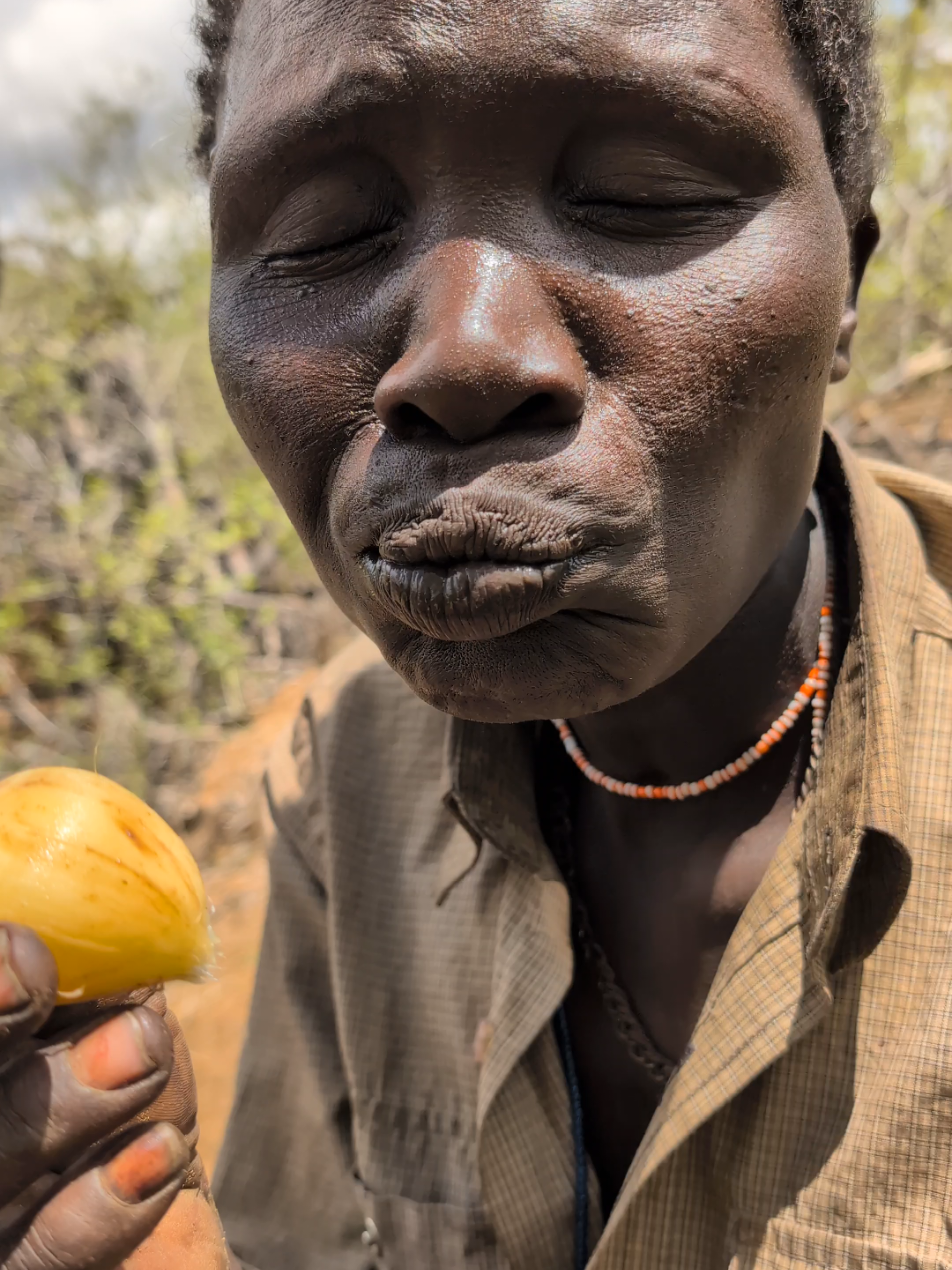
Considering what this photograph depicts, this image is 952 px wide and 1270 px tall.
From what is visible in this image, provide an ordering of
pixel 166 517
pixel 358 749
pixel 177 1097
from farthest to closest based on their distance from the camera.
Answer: pixel 166 517
pixel 358 749
pixel 177 1097

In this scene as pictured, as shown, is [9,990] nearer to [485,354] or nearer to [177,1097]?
[177,1097]

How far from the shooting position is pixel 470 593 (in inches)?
40.2

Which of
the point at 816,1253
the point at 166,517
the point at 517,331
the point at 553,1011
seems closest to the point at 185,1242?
the point at 553,1011

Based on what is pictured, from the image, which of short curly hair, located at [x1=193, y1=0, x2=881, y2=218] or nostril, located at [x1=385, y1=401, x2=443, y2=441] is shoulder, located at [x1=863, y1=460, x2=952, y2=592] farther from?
nostril, located at [x1=385, y1=401, x2=443, y2=441]

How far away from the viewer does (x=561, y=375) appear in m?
0.96

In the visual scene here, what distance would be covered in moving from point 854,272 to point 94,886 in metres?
1.23

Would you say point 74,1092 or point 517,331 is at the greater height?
point 517,331

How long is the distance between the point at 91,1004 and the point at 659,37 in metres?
1.12

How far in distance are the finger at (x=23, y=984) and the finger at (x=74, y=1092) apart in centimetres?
4

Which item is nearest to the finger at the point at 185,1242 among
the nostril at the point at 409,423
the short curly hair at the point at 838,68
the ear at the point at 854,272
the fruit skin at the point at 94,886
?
the fruit skin at the point at 94,886

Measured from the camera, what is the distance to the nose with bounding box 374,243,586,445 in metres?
0.95

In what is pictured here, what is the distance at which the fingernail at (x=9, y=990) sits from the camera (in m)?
0.85

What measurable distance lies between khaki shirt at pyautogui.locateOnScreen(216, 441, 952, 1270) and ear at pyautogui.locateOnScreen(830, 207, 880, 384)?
0.68ft

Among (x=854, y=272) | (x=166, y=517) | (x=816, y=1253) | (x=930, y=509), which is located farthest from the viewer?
(x=166, y=517)
